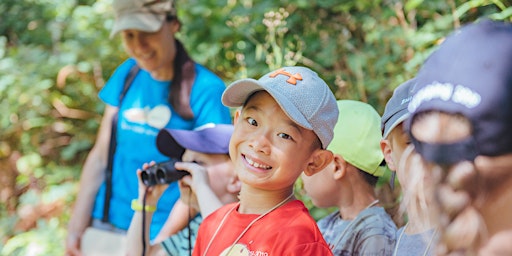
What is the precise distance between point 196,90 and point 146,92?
0.27 metres

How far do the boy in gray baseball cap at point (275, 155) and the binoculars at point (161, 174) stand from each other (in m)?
0.50

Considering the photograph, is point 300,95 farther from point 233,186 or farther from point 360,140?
point 233,186

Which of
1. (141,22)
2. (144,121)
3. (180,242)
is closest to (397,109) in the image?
(180,242)

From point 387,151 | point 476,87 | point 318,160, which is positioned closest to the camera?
point 476,87

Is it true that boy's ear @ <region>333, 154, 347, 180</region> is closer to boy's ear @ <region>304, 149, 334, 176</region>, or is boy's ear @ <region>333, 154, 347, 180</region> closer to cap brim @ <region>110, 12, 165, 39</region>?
boy's ear @ <region>304, 149, 334, 176</region>

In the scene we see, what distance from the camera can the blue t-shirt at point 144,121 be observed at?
292 cm

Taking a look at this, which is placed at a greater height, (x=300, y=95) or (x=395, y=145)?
(x=300, y=95)

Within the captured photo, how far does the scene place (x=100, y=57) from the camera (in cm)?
635

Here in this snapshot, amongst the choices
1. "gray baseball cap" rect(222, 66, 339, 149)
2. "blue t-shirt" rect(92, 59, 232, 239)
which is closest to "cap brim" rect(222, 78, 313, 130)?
"gray baseball cap" rect(222, 66, 339, 149)

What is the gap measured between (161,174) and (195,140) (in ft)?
0.70

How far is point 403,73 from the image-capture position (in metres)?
4.27

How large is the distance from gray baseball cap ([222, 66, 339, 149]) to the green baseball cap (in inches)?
14.6

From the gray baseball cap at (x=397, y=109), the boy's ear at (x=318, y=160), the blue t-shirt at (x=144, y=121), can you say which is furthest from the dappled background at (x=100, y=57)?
the boy's ear at (x=318, y=160)

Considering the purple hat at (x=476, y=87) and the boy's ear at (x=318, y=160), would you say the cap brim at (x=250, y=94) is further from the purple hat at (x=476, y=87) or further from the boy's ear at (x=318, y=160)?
the purple hat at (x=476, y=87)
